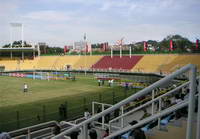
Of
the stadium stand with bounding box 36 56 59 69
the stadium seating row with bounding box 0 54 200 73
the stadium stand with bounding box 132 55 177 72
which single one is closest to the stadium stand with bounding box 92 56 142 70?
the stadium seating row with bounding box 0 54 200 73

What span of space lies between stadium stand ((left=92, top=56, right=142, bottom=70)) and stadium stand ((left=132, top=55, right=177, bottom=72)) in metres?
1.83

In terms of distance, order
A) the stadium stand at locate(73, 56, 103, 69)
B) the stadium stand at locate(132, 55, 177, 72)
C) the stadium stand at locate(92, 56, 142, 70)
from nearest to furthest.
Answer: the stadium stand at locate(132, 55, 177, 72) → the stadium stand at locate(92, 56, 142, 70) → the stadium stand at locate(73, 56, 103, 69)

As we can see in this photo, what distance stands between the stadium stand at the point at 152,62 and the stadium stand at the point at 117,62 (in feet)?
6.01

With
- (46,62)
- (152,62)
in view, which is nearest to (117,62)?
(152,62)

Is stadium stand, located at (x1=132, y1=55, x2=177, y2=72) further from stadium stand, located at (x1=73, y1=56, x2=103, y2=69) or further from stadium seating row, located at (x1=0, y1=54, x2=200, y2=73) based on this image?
stadium stand, located at (x1=73, y1=56, x2=103, y2=69)

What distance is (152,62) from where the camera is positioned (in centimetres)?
5831

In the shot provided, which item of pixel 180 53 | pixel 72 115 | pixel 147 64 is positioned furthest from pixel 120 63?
pixel 72 115

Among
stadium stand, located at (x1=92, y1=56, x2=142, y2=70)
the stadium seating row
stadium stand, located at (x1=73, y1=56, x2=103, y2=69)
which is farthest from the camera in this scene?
stadium stand, located at (x1=73, y1=56, x2=103, y2=69)

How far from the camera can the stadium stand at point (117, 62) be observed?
5983 centimetres

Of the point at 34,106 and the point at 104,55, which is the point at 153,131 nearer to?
the point at 34,106

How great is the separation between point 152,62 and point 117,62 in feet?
32.9

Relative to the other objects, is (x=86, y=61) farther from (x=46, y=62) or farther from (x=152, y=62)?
(x=152, y=62)

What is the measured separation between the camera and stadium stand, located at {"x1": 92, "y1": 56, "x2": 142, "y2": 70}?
59.8 metres

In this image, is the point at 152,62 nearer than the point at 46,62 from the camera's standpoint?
Yes
